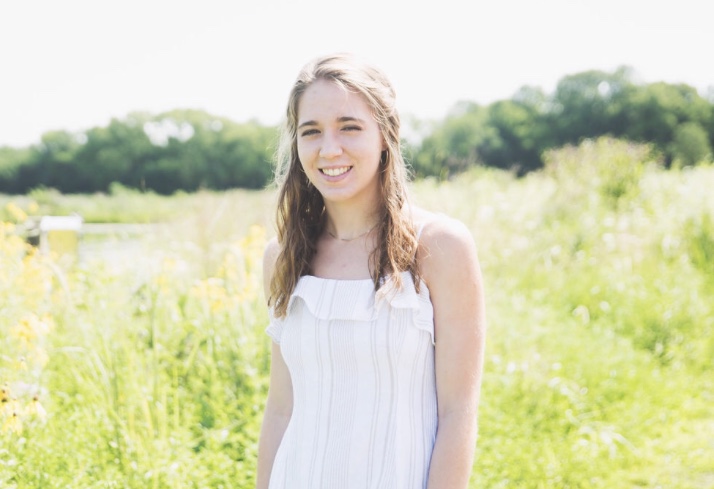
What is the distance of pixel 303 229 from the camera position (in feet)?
6.27

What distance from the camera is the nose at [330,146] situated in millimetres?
1661

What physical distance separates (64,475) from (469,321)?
2.08 meters

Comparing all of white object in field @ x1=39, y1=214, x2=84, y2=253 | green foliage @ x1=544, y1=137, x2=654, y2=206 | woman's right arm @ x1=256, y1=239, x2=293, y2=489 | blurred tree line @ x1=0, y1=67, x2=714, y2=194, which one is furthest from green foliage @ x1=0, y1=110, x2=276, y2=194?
woman's right arm @ x1=256, y1=239, x2=293, y2=489

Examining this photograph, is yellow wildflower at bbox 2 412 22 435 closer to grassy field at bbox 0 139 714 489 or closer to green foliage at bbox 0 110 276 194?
grassy field at bbox 0 139 714 489

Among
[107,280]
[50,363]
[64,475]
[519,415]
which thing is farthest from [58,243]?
[519,415]

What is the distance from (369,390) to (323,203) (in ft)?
2.12

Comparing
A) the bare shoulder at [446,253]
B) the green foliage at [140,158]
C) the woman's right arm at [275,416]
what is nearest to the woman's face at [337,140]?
the bare shoulder at [446,253]

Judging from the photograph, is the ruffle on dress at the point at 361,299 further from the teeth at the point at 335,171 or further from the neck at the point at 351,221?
the teeth at the point at 335,171

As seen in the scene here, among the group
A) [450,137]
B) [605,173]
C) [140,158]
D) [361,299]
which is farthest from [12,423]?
[450,137]

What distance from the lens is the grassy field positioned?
3.01 m

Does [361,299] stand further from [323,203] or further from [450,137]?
[450,137]

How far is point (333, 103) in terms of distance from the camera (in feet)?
5.49

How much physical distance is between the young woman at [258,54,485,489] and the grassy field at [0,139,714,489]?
1362mm

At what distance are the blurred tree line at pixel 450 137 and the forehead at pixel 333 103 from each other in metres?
38.3
